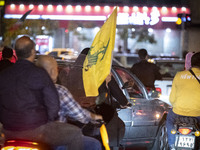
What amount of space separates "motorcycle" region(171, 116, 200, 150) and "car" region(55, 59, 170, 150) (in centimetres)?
92

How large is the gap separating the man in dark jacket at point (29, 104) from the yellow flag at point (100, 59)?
912 millimetres

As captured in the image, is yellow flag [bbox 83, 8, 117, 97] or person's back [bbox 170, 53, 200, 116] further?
person's back [bbox 170, 53, 200, 116]

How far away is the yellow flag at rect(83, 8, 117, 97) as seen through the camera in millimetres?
4652

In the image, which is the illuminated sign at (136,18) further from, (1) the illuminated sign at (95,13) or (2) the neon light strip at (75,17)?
(2) the neon light strip at (75,17)

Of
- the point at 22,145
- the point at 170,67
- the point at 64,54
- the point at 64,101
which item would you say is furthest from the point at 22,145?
the point at 64,54

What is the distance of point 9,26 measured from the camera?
23688 mm

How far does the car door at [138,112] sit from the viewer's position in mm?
7105

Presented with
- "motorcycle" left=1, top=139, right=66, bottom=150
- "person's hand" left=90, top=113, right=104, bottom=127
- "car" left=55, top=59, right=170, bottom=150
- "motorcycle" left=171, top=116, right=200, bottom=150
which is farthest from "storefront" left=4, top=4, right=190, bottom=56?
"motorcycle" left=1, top=139, right=66, bottom=150

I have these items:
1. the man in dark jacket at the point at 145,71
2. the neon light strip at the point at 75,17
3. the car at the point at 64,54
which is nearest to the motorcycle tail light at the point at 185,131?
the man in dark jacket at the point at 145,71

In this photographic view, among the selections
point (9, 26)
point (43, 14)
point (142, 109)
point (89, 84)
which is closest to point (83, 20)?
point (43, 14)

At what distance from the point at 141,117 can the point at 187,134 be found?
135 cm

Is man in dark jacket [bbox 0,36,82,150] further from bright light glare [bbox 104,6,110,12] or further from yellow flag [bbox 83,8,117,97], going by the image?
bright light glare [bbox 104,6,110,12]

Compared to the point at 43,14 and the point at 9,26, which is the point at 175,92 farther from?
the point at 43,14

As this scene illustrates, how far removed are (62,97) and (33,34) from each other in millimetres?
26576
